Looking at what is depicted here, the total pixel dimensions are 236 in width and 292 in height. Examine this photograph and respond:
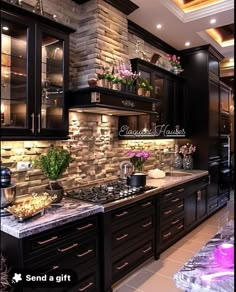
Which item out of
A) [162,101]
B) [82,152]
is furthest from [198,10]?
[82,152]

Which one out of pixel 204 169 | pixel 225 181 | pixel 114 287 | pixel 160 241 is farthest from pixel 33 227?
pixel 225 181

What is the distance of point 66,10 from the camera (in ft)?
9.57

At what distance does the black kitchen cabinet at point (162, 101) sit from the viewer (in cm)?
363

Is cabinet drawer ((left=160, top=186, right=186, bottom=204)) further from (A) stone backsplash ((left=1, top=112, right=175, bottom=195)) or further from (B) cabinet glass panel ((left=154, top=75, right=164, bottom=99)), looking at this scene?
(B) cabinet glass panel ((left=154, top=75, right=164, bottom=99))

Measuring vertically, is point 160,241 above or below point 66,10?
below

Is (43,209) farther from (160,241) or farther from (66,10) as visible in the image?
(66,10)

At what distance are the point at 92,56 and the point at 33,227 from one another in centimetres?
195

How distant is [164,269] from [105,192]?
45.3 inches

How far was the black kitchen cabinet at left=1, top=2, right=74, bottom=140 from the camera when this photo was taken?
2.08 m

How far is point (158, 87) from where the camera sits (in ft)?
13.5

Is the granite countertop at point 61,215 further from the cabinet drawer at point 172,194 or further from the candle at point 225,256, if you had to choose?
the candle at point 225,256

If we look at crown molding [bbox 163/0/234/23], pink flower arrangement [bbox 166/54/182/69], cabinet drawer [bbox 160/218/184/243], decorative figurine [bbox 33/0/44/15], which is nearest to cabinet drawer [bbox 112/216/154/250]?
cabinet drawer [bbox 160/218/184/243]

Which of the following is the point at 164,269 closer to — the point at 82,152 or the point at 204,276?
the point at 82,152

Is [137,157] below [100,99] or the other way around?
below
